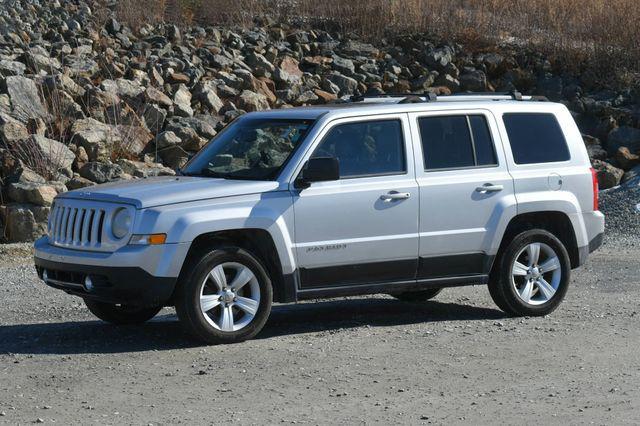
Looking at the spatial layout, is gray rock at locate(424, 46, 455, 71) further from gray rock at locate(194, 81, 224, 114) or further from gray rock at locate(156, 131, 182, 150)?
gray rock at locate(156, 131, 182, 150)

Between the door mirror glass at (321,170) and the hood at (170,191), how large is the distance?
26 centimetres

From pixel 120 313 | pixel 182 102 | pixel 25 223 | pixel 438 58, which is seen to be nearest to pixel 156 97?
pixel 182 102

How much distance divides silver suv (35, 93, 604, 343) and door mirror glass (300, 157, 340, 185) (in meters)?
0.01

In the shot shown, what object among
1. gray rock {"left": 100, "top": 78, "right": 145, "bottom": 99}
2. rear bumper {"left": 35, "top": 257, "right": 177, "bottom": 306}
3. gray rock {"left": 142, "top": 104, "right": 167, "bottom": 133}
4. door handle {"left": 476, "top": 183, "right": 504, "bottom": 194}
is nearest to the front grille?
rear bumper {"left": 35, "top": 257, "right": 177, "bottom": 306}

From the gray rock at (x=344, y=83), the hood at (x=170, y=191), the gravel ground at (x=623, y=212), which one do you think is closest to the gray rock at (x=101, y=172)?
the gray rock at (x=344, y=83)

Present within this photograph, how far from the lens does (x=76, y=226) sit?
9.68 m

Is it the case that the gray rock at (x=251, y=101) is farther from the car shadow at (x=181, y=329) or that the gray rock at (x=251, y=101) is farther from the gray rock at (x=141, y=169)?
the car shadow at (x=181, y=329)

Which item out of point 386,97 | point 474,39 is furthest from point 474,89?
point 386,97

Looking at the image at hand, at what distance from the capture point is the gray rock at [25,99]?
65.7 ft

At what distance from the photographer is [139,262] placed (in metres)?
9.20

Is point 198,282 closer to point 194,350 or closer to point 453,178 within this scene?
point 194,350

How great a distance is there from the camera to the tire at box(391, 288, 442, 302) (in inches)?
477

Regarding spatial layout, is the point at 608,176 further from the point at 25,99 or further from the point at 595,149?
the point at 25,99

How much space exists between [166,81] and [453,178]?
13.2 metres
